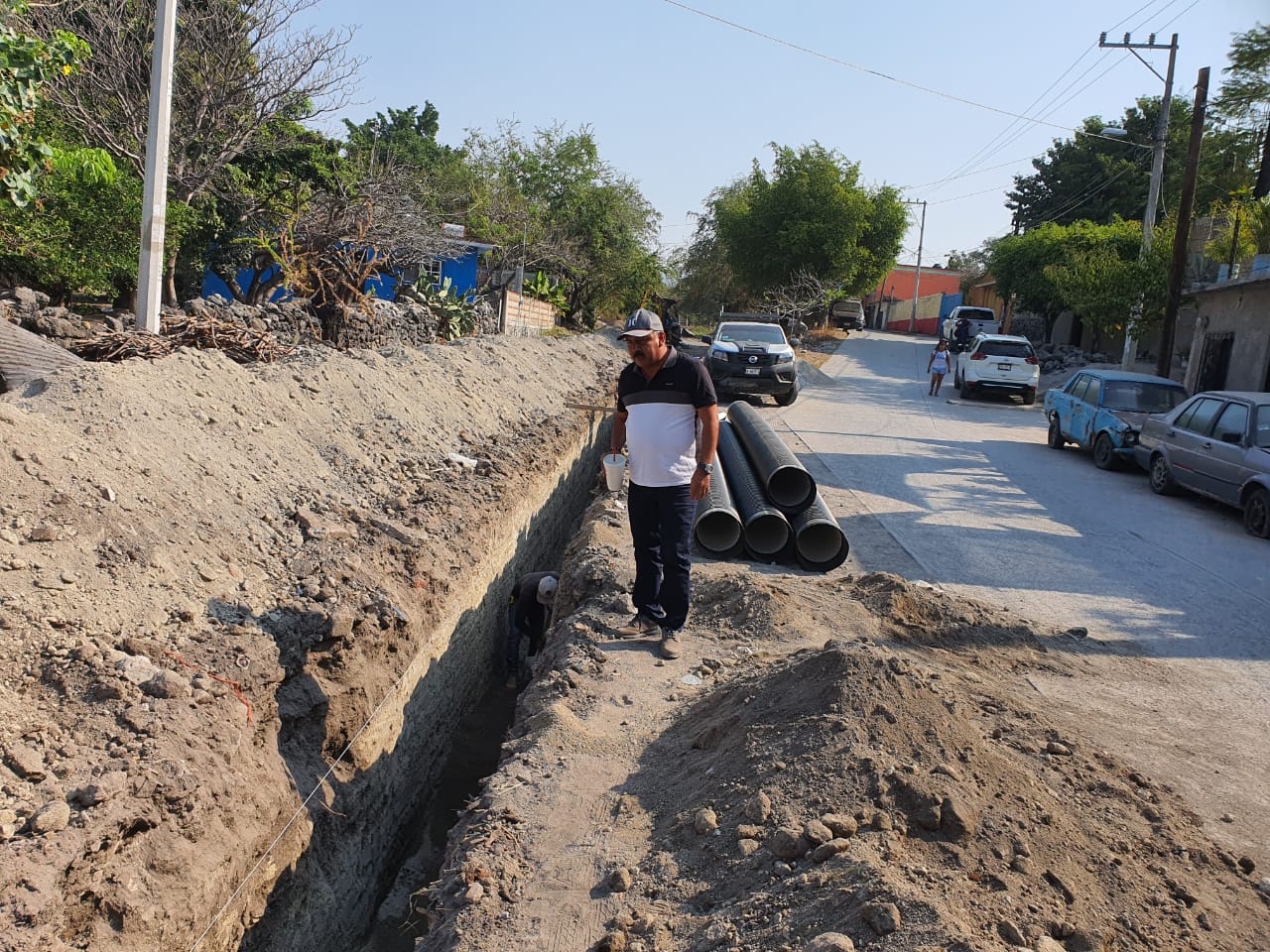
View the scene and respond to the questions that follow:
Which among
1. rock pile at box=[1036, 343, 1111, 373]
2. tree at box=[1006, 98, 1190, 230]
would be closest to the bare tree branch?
rock pile at box=[1036, 343, 1111, 373]

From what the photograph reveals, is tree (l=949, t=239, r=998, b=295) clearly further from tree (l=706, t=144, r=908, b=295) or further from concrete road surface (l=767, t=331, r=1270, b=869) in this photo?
concrete road surface (l=767, t=331, r=1270, b=869)

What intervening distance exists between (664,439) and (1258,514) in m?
8.42

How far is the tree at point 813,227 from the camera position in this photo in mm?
41625

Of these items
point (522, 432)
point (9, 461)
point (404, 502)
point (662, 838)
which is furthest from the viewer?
point (522, 432)

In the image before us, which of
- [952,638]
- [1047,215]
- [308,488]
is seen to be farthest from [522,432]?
[1047,215]

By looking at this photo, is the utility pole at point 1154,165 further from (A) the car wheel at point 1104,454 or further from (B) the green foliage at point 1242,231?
(A) the car wheel at point 1104,454

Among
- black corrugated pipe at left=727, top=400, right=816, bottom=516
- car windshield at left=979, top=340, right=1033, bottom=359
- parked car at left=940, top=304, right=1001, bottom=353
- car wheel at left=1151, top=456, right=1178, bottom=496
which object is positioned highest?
parked car at left=940, top=304, right=1001, bottom=353

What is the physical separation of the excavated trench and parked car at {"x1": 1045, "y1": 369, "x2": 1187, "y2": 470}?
9317 mm

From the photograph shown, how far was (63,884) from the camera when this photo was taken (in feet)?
11.1

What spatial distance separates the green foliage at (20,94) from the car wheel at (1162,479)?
41.9ft

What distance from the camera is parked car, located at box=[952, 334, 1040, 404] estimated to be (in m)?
23.4

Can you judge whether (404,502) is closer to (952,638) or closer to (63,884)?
(952,638)

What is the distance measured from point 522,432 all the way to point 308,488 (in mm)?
5904

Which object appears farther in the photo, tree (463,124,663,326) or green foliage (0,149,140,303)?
tree (463,124,663,326)
